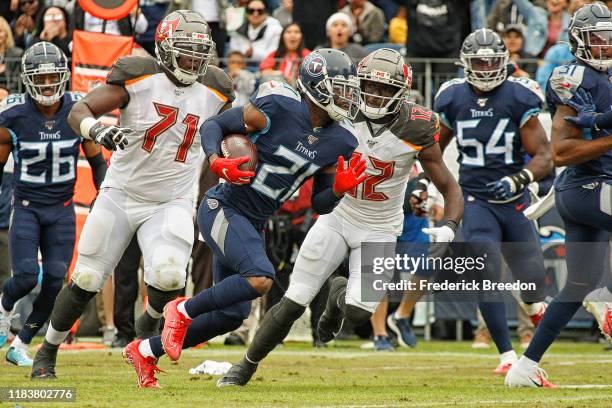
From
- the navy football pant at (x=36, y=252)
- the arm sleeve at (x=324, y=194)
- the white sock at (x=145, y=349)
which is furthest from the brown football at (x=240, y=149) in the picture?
the navy football pant at (x=36, y=252)

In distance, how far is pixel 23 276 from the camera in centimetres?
820

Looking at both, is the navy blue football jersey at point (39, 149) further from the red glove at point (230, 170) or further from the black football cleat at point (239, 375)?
the red glove at point (230, 170)

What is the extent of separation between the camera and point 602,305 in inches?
274

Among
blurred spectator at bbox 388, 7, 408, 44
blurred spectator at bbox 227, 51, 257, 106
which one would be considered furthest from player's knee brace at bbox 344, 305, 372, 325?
blurred spectator at bbox 388, 7, 408, 44

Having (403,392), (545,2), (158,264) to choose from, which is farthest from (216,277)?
(545,2)

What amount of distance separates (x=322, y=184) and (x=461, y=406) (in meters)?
1.51

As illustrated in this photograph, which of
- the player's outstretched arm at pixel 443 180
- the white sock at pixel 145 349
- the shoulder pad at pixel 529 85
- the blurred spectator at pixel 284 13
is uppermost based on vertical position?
the shoulder pad at pixel 529 85

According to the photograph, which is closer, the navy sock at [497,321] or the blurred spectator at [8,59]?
the navy sock at [497,321]

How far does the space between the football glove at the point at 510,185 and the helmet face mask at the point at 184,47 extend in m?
2.17

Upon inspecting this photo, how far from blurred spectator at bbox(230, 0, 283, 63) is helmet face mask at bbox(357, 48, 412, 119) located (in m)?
6.26

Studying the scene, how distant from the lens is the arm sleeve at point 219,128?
6.36 metres

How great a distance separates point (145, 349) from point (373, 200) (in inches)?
68.5

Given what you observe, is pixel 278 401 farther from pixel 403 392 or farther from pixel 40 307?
pixel 40 307

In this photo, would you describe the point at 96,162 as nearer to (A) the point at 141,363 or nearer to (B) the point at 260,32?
(A) the point at 141,363
